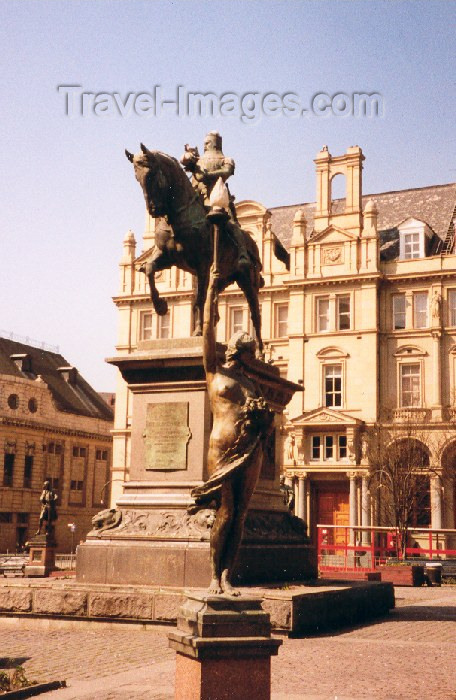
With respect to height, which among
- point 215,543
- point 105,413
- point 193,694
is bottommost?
point 193,694

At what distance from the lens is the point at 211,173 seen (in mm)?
13797

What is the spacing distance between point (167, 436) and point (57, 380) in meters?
63.7

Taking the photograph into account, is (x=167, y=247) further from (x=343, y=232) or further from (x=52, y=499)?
(x=343, y=232)

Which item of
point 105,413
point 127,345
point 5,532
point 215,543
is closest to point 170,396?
point 215,543

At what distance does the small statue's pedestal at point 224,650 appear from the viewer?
19.4 ft

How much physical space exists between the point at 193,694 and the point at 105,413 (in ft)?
235

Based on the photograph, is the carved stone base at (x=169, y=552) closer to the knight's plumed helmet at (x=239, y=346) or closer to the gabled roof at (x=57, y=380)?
the knight's plumed helmet at (x=239, y=346)

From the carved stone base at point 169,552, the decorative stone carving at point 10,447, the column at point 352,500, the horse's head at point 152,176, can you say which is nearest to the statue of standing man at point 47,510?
the column at point 352,500

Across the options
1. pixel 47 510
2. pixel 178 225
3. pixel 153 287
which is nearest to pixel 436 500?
pixel 47 510

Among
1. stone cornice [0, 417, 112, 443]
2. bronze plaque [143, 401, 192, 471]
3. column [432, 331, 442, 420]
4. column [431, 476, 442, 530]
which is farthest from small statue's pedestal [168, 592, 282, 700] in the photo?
→ stone cornice [0, 417, 112, 443]

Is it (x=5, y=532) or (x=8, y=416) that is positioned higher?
(x=8, y=416)

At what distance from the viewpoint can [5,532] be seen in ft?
204

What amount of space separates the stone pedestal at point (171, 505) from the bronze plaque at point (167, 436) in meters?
0.01

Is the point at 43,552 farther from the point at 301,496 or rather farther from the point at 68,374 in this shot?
the point at 68,374
